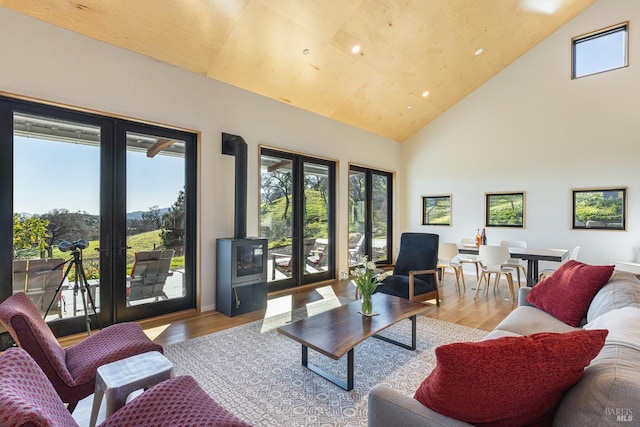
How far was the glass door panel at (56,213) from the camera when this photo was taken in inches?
116

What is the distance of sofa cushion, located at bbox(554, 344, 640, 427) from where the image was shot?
0.83 m

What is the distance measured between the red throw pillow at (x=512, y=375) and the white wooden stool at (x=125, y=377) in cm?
145

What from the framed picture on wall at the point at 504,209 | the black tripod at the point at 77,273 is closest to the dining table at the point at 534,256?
the framed picture on wall at the point at 504,209

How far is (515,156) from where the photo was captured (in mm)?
6039

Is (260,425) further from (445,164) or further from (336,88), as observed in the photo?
(445,164)

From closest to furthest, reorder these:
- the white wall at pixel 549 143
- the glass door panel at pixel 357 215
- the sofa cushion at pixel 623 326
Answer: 1. the sofa cushion at pixel 623 326
2. the white wall at pixel 549 143
3. the glass door panel at pixel 357 215

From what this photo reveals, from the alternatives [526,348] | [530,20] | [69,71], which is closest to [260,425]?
[526,348]

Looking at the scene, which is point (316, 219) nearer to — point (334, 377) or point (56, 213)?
point (334, 377)

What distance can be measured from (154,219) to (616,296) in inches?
175

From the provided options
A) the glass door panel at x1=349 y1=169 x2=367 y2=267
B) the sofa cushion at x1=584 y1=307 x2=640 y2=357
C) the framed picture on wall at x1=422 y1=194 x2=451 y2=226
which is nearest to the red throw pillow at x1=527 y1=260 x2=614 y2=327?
the sofa cushion at x1=584 y1=307 x2=640 y2=357

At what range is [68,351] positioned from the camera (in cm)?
207

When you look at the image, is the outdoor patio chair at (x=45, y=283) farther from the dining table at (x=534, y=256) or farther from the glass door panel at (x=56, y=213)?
the dining table at (x=534, y=256)

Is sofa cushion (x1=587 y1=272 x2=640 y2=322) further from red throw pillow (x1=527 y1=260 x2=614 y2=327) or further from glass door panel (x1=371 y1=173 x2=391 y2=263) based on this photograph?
glass door panel (x1=371 y1=173 x2=391 y2=263)

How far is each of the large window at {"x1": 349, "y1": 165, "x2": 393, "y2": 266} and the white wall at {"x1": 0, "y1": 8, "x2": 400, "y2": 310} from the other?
1.34 feet
